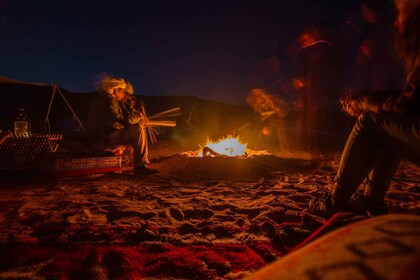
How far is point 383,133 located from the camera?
5.10 feet

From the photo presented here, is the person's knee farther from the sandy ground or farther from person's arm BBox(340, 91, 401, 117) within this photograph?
the sandy ground

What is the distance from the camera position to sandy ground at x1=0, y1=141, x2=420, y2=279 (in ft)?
5.65

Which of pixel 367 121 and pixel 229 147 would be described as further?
pixel 229 147

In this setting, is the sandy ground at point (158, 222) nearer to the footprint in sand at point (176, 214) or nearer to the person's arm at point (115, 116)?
the footprint in sand at point (176, 214)

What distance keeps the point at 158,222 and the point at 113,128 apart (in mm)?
3326

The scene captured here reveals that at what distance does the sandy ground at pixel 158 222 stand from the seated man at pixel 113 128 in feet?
2.57

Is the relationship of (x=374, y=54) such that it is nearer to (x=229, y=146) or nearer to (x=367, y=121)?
(x=229, y=146)

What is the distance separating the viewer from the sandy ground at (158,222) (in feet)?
5.65

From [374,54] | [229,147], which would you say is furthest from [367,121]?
[374,54]

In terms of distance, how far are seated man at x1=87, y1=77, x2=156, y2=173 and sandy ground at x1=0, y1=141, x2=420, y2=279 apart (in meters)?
0.78

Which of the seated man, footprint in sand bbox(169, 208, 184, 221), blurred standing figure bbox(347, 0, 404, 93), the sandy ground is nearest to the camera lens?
the sandy ground

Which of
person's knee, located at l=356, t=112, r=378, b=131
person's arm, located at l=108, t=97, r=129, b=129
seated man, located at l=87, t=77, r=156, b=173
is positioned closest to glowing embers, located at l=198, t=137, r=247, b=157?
seated man, located at l=87, t=77, r=156, b=173

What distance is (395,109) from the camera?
149 centimetres

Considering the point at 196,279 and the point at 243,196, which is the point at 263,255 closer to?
the point at 196,279
